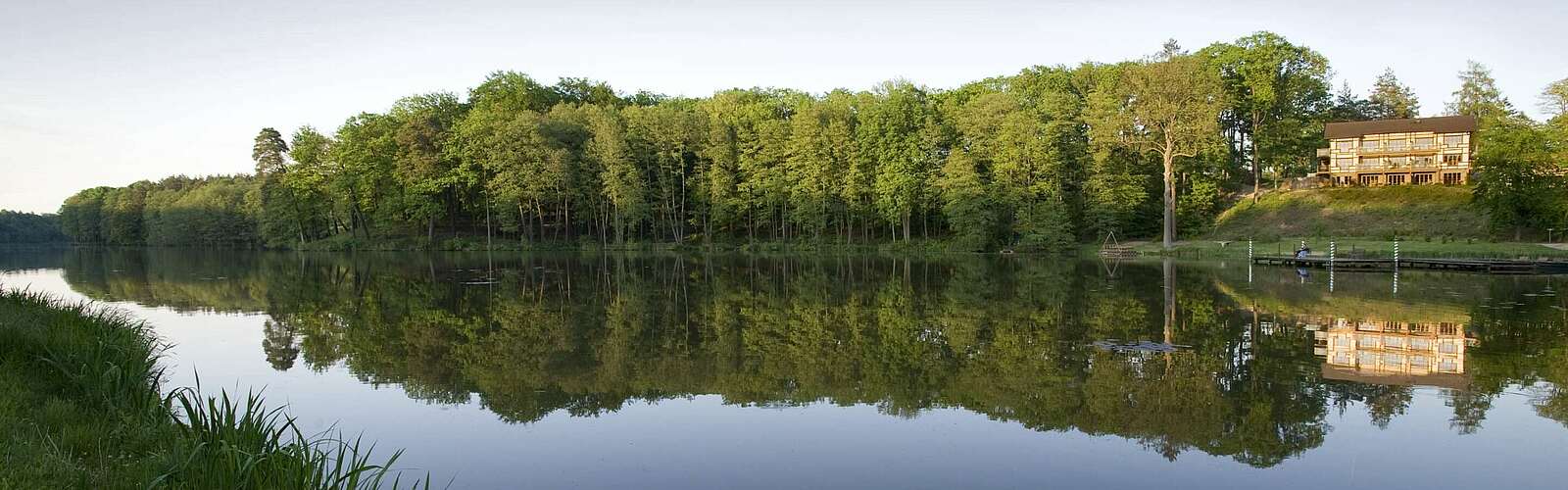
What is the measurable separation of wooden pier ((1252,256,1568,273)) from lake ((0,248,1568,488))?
864cm

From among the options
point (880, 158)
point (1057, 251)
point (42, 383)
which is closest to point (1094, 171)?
point (1057, 251)

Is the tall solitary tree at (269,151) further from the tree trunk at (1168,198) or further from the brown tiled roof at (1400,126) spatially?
the brown tiled roof at (1400,126)

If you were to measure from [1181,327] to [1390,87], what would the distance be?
77.5 metres

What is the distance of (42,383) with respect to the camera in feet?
24.5

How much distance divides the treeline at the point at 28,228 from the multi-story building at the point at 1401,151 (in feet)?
490

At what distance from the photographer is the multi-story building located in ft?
184

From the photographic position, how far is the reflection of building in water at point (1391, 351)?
1105 centimetres

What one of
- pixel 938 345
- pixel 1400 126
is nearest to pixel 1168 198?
pixel 1400 126

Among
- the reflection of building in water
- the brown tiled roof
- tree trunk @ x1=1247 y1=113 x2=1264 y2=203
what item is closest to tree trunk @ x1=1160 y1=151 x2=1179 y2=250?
tree trunk @ x1=1247 y1=113 x2=1264 y2=203

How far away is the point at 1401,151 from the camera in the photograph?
57.3 metres

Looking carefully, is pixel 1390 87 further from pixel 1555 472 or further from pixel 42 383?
pixel 42 383

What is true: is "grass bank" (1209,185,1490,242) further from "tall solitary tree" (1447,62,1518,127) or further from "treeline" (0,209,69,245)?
"treeline" (0,209,69,245)

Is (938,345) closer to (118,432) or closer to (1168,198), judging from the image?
(118,432)

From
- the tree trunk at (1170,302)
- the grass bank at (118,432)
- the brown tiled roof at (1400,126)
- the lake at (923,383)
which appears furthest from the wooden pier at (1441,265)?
the grass bank at (118,432)
